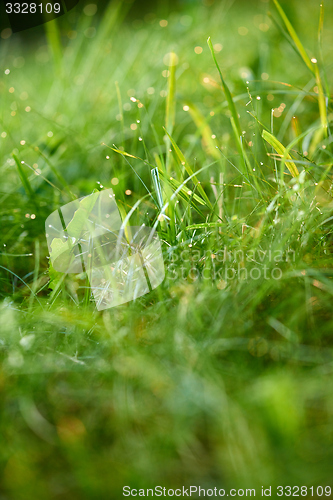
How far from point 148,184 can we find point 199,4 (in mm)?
1459

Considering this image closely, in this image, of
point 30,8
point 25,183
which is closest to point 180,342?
point 25,183

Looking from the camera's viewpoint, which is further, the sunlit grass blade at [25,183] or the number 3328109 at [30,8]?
the number 3328109 at [30,8]

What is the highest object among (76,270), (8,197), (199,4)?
(199,4)

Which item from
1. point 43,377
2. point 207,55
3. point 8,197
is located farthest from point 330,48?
point 43,377

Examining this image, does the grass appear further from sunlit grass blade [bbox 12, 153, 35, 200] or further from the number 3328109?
the number 3328109

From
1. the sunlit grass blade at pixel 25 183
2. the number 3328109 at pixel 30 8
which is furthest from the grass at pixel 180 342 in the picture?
the number 3328109 at pixel 30 8

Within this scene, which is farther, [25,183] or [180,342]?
[25,183]

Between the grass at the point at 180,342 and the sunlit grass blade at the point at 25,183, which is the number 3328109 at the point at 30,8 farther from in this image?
the sunlit grass blade at the point at 25,183

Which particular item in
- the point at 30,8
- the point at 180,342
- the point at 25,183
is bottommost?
the point at 180,342

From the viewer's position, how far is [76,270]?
79cm

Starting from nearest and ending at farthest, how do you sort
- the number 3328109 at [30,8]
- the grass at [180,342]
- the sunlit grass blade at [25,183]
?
1. the grass at [180,342]
2. the sunlit grass blade at [25,183]
3. the number 3328109 at [30,8]

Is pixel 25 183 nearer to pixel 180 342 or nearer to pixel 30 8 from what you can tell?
pixel 180 342

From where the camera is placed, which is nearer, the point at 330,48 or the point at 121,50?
the point at 330,48

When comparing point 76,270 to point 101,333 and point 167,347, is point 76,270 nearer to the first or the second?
point 101,333
